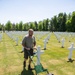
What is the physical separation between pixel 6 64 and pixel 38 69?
307cm

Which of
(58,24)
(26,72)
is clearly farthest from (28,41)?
(58,24)

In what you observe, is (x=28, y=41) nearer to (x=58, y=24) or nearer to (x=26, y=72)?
(x=26, y=72)

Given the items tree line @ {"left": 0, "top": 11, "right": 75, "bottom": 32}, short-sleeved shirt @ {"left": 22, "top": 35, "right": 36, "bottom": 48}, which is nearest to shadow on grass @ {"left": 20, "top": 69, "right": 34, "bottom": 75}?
short-sleeved shirt @ {"left": 22, "top": 35, "right": 36, "bottom": 48}

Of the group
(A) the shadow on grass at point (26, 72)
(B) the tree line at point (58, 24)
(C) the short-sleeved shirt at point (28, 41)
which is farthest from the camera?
(B) the tree line at point (58, 24)

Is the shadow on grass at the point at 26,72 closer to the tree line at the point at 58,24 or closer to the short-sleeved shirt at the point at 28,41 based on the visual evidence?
the short-sleeved shirt at the point at 28,41

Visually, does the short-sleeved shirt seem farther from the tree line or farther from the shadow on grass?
the tree line

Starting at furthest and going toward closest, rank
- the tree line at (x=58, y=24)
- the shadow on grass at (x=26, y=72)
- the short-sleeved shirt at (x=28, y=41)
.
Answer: the tree line at (x=58, y=24) < the short-sleeved shirt at (x=28, y=41) < the shadow on grass at (x=26, y=72)

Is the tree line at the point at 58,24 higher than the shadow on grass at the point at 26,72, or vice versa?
the tree line at the point at 58,24

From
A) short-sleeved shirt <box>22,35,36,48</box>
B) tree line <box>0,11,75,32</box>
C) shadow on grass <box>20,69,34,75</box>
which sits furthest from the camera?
tree line <box>0,11,75,32</box>

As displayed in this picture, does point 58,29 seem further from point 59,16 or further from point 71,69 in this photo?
point 71,69

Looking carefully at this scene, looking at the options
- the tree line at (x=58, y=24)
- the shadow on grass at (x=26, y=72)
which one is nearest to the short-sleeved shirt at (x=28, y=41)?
the shadow on grass at (x=26, y=72)

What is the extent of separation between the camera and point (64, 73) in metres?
7.61

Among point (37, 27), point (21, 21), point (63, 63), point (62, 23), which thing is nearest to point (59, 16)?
point (62, 23)

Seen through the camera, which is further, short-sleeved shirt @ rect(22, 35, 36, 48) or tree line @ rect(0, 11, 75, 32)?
tree line @ rect(0, 11, 75, 32)
